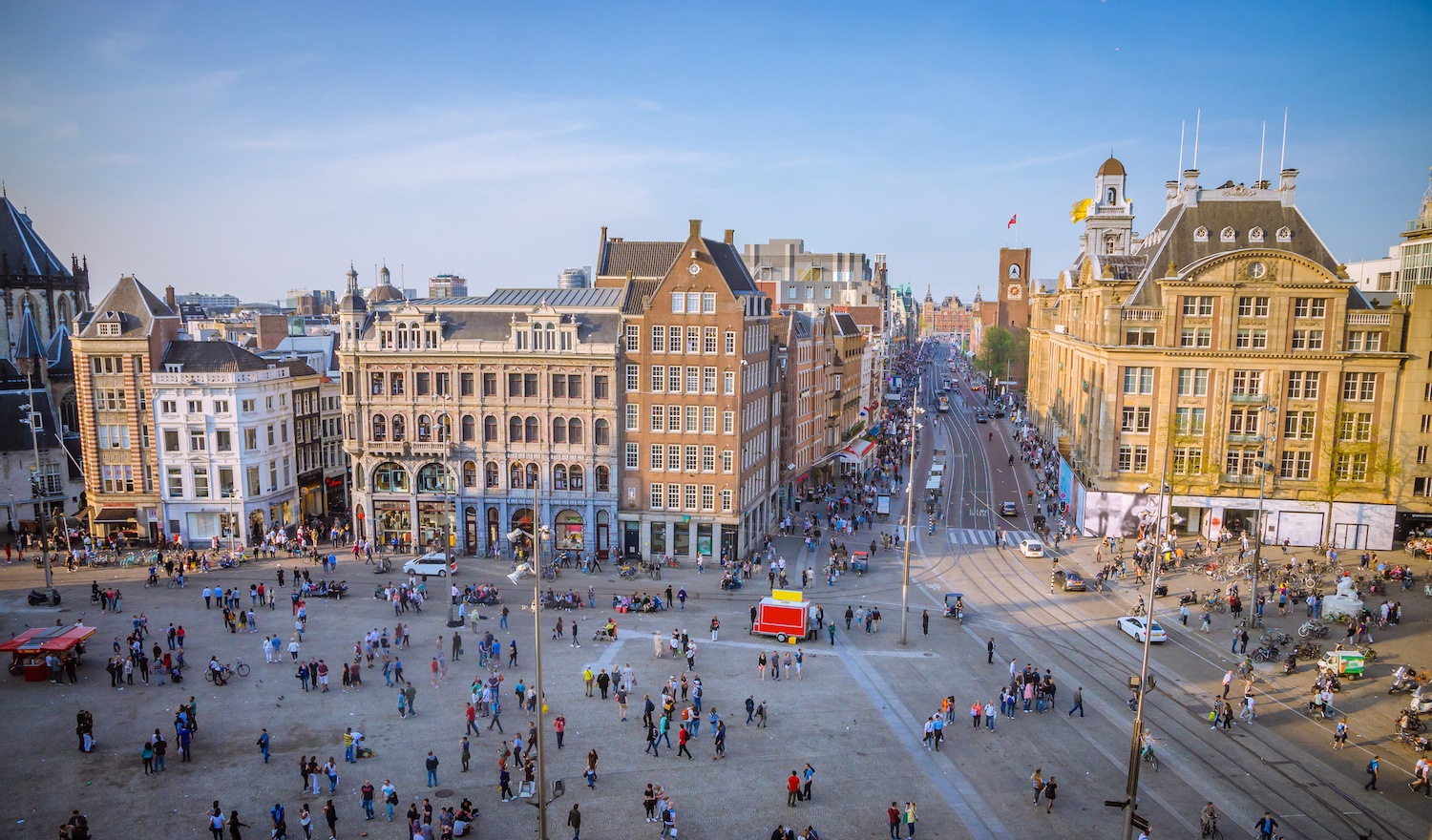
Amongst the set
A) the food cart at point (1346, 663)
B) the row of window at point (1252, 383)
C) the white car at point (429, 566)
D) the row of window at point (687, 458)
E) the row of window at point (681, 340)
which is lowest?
the white car at point (429, 566)

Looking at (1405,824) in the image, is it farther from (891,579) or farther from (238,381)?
(238,381)

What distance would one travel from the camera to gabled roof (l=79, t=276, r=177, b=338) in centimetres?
6506

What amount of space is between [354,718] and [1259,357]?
63.3 meters

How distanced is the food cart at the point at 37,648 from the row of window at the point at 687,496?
3319cm

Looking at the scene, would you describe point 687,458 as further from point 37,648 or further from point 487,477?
point 37,648

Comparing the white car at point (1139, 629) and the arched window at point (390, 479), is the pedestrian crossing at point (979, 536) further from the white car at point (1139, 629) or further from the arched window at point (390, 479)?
the arched window at point (390, 479)

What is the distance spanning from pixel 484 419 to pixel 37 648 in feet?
94.6

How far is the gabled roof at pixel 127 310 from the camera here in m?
65.1

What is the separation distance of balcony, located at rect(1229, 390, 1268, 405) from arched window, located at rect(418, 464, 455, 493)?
5739cm

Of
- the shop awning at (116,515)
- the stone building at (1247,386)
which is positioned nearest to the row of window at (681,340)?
the stone building at (1247,386)

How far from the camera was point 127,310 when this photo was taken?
215ft

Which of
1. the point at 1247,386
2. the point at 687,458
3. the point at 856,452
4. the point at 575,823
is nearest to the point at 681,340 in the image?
the point at 687,458

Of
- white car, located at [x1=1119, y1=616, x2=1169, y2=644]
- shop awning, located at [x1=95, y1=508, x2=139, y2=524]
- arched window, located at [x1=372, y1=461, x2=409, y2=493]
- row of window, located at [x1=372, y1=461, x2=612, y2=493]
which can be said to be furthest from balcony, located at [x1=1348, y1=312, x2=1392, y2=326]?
shop awning, located at [x1=95, y1=508, x2=139, y2=524]

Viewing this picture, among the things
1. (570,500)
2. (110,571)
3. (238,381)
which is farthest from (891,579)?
(110,571)
